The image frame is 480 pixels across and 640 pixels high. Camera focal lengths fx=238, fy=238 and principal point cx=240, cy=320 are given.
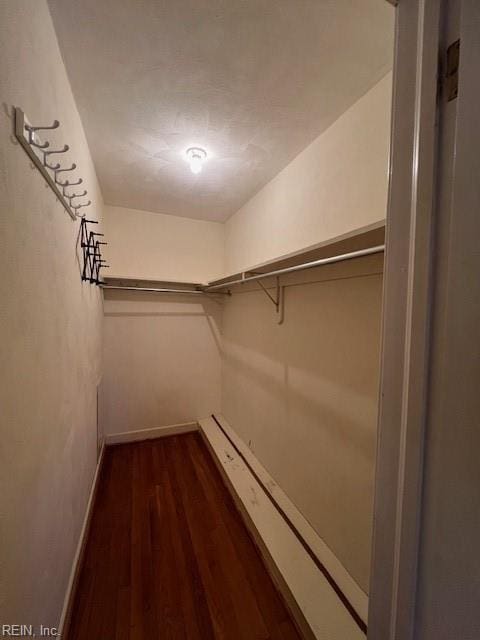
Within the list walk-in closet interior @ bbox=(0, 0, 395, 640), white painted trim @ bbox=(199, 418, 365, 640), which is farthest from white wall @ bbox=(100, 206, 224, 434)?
white painted trim @ bbox=(199, 418, 365, 640)

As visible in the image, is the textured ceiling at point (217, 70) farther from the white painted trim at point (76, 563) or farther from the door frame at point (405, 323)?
the white painted trim at point (76, 563)

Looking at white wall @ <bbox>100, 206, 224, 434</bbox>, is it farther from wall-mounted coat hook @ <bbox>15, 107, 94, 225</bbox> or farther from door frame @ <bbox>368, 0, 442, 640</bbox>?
door frame @ <bbox>368, 0, 442, 640</bbox>

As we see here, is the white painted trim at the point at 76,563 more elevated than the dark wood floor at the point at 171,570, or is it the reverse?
the white painted trim at the point at 76,563

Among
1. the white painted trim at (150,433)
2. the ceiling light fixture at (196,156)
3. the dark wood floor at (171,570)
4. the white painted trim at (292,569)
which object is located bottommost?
the dark wood floor at (171,570)

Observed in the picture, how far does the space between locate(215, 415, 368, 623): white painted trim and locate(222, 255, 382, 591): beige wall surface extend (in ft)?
0.11

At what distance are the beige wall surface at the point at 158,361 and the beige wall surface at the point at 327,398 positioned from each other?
1.00 meters

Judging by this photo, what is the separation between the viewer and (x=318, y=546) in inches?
52.1

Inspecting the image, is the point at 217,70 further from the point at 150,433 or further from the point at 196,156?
the point at 150,433

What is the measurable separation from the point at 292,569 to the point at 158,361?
2.06 m

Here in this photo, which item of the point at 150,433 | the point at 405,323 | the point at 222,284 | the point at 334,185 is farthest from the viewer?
the point at 150,433

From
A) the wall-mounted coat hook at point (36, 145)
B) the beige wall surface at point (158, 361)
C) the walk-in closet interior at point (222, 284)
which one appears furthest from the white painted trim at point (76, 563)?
the wall-mounted coat hook at point (36, 145)

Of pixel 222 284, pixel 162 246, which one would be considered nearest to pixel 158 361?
pixel 222 284

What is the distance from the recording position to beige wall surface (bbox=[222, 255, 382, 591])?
113 centimetres

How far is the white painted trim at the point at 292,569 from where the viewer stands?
3.33ft
